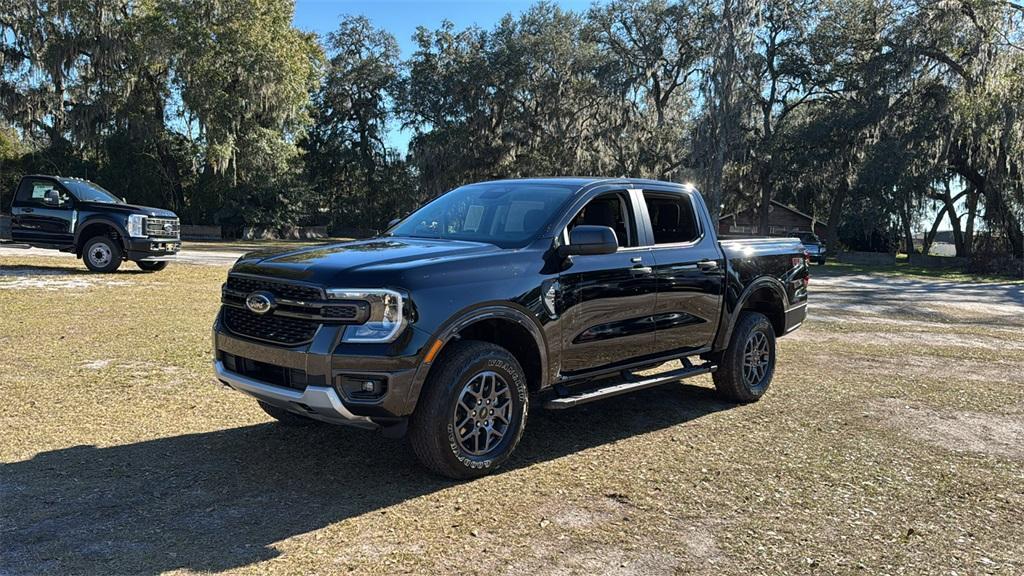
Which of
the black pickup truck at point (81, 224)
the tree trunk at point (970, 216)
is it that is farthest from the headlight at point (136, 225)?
the tree trunk at point (970, 216)

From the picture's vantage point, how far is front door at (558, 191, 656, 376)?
16.9ft

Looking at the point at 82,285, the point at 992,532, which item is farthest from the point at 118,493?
the point at 82,285

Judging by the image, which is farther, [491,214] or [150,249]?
[150,249]

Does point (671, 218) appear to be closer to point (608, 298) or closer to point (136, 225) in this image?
point (608, 298)

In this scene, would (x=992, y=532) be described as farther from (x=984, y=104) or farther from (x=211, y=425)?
(x=984, y=104)

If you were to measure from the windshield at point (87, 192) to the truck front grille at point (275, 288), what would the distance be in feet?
43.3

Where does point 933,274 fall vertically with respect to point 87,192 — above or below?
below

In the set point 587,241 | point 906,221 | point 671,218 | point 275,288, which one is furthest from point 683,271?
point 906,221

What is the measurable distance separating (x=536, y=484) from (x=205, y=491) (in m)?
1.98

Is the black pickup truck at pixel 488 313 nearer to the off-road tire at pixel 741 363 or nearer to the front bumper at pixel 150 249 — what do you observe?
the off-road tire at pixel 741 363

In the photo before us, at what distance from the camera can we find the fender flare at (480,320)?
14.1 ft

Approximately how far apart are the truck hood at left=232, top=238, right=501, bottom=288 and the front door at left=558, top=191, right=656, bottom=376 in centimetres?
69

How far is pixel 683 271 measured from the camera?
238 inches

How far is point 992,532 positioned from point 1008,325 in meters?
12.0
